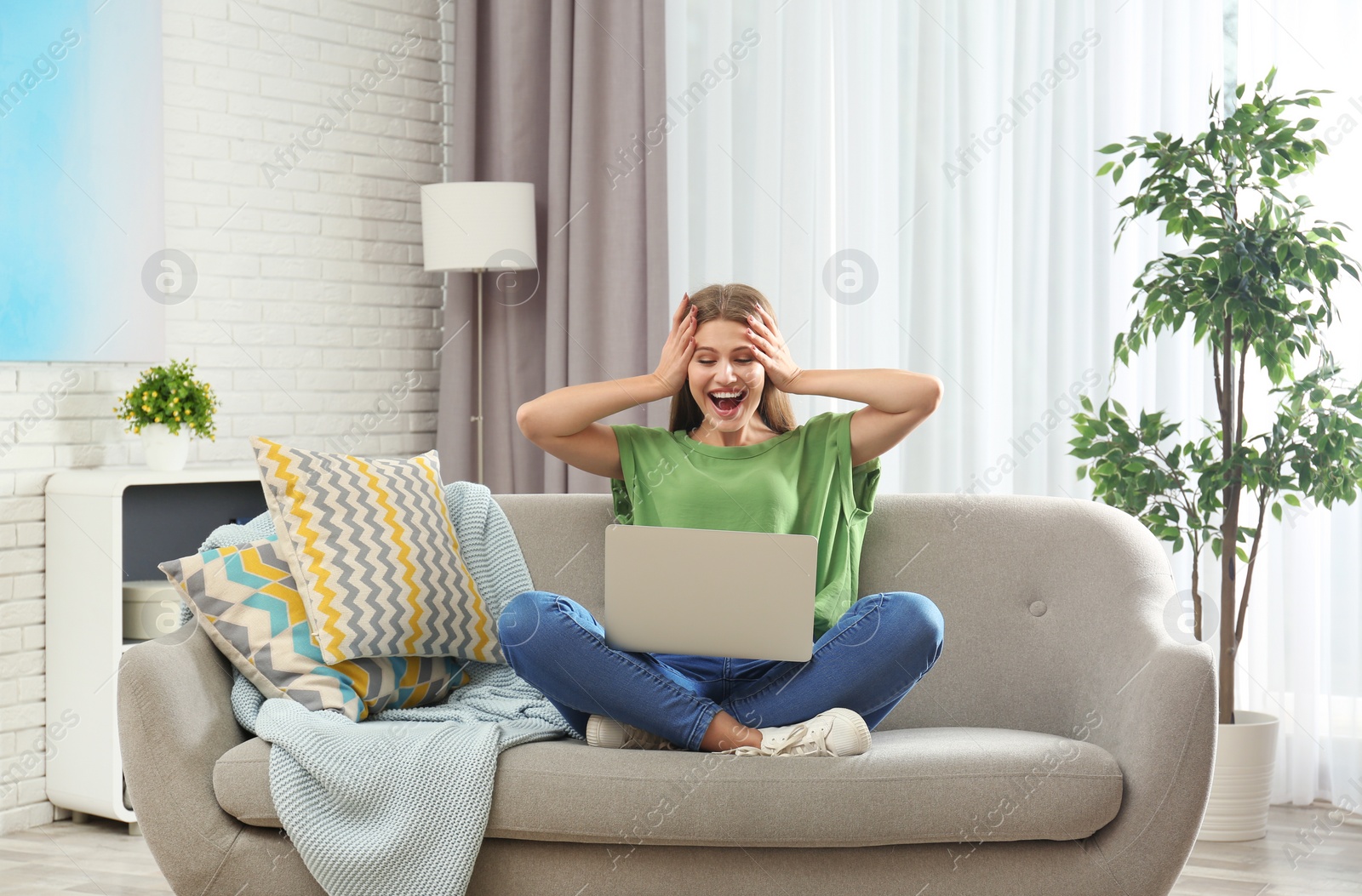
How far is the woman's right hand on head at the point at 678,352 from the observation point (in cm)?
226

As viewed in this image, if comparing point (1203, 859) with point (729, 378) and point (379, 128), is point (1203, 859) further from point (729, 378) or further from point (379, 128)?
point (379, 128)

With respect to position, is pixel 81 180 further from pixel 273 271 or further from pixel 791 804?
pixel 791 804

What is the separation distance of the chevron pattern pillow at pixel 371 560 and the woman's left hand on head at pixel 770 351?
0.64 m

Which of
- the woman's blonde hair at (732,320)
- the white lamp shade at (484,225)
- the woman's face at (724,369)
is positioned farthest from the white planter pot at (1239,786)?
the white lamp shade at (484,225)

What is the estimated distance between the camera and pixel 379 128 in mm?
3965

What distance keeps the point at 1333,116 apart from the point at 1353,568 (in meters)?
1.00

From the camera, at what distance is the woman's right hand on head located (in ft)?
7.42

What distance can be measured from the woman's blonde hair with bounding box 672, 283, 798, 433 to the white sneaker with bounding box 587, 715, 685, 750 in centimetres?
63

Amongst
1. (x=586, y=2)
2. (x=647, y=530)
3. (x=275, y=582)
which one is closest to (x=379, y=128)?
(x=586, y=2)

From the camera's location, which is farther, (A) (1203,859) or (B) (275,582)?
(A) (1203,859)

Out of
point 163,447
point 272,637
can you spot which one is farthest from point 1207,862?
point 163,447

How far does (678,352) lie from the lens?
89.4 inches

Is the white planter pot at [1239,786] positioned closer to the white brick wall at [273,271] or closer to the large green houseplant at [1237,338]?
Result: the large green houseplant at [1237,338]

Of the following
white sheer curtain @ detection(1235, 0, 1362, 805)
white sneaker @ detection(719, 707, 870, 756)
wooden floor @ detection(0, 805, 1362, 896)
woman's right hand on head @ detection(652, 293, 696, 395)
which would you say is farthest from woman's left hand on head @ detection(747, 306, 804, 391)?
white sheer curtain @ detection(1235, 0, 1362, 805)
